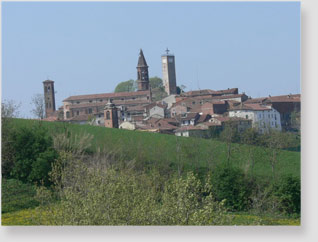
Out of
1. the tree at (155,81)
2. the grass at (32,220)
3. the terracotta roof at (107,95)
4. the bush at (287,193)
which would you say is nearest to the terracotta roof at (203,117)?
the tree at (155,81)

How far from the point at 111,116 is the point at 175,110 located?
142cm

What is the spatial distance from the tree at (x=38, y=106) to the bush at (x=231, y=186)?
309cm

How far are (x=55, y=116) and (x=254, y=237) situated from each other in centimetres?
700

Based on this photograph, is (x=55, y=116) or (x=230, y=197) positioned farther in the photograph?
(x=55, y=116)

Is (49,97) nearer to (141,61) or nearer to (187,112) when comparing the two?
(141,61)

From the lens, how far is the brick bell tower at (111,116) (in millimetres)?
11414

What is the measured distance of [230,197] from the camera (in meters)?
9.68

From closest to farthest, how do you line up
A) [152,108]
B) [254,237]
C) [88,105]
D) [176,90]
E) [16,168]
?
1. [254,237]
2. [16,168]
3. [88,105]
4. [152,108]
5. [176,90]

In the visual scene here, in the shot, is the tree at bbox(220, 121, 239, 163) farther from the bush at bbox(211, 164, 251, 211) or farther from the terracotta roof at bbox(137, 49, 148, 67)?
the terracotta roof at bbox(137, 49, 148, 67)

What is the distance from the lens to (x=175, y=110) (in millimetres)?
12320

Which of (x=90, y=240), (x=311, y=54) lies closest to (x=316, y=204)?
(x=311, y=54)

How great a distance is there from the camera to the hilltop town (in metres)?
8.94

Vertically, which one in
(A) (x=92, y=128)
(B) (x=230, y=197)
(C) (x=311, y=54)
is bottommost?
(B) (x=230, y=197)

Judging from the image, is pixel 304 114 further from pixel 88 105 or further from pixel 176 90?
pixel 176 90
